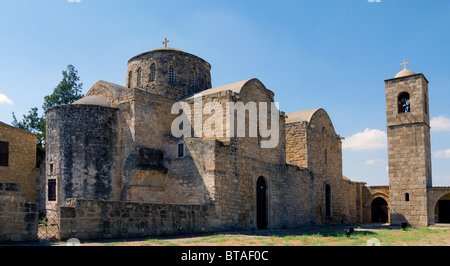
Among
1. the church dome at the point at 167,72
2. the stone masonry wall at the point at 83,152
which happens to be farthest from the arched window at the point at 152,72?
the stone masonry wall at the point at 83,152

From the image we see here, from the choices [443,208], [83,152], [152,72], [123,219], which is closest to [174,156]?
[83,152]

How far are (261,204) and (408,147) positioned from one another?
9.24 m

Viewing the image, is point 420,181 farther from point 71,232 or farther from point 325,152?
point 71,232

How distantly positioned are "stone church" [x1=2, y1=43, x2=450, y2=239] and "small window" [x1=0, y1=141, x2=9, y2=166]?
192cm

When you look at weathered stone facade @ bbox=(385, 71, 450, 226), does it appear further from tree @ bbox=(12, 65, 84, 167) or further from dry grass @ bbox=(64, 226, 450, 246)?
tree @ bbox=(12, 65, 84, 167)

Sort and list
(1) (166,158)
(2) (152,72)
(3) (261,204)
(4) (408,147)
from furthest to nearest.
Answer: (4) (408,147) < (2) (152,72) < (3) (261,204) < (1) (166,158)

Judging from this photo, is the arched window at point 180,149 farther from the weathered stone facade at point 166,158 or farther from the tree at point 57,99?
the tree at point 57,99

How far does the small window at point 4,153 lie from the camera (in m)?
17.2

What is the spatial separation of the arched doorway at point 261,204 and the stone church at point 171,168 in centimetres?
4

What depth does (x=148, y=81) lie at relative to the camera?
18.7m

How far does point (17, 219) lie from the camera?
8500 millimetres

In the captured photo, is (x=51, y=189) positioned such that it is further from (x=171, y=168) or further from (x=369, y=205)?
(x=369, y=205)
